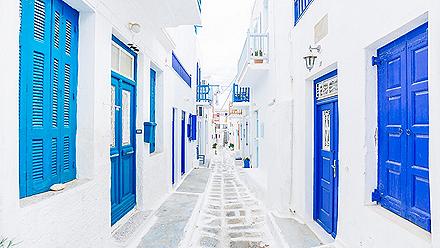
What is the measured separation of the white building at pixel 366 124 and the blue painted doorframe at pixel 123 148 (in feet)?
9.22

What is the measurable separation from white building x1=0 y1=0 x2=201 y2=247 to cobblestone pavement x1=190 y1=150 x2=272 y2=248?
1.21m

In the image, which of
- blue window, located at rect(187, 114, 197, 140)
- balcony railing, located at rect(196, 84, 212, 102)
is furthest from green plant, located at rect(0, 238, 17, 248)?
balcony railing, located at rect(196, 84, 212, 102)

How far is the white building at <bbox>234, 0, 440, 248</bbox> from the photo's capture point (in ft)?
8.04

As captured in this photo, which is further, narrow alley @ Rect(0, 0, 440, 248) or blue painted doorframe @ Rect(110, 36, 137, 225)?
blue painted doorframe @ Rect(110, 36, 137, 225)

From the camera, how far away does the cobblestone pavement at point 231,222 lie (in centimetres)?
464

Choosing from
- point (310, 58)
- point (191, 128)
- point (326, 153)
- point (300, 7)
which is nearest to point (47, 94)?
point (310, 58)

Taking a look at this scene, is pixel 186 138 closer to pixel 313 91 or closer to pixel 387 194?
pixel 313 91

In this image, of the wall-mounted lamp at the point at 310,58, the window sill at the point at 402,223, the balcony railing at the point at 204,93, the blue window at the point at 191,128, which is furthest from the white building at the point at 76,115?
the balcony railing at the point at 204,93

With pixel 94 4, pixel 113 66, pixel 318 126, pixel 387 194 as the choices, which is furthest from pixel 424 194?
pixel 113 66

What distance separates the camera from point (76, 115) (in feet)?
10.9

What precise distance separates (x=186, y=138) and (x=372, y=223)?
9.56m

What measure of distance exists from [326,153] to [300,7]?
8.97 feet

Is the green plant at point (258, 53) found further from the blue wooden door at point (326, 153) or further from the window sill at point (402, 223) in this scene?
the window sill at point (402, 223)

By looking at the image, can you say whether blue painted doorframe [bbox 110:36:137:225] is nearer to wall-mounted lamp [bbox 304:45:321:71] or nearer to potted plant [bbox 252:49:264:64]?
wall-mounted lamp [bbox 304:45:321:71]
